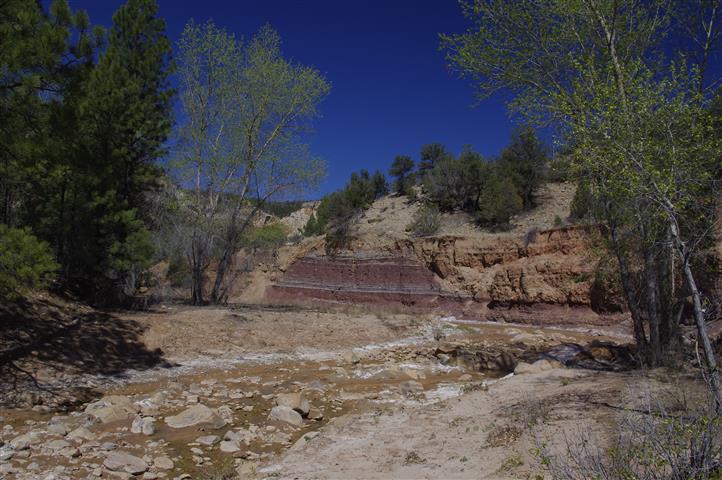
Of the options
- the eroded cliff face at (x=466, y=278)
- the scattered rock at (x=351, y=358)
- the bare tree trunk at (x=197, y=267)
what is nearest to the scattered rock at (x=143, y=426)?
the scattered rock at (x=351, y=358)

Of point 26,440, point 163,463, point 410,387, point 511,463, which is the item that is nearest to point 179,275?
point 410,387

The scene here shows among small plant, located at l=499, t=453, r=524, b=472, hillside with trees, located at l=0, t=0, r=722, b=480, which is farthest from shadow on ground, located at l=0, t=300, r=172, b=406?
small plant, located at l=499, t=453, r=524, b=472

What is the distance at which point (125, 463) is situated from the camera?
5.84 m

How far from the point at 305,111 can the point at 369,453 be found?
1740cm

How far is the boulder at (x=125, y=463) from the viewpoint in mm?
5707

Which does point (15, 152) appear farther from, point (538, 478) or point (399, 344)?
point (399, 344)

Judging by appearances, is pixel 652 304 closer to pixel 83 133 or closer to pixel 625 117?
pixel 625 117

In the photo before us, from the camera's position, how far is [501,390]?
8.84 meters

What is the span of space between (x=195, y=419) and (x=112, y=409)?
140cm

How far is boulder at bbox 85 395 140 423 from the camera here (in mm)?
7461

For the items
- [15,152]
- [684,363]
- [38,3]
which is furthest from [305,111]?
[684,363]

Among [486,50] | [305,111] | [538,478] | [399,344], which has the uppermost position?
[305,111]

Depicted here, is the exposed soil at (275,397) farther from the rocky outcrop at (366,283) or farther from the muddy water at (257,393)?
the rocky outcrop at (366,283)

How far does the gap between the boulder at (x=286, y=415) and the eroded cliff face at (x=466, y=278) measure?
55.2 feet
